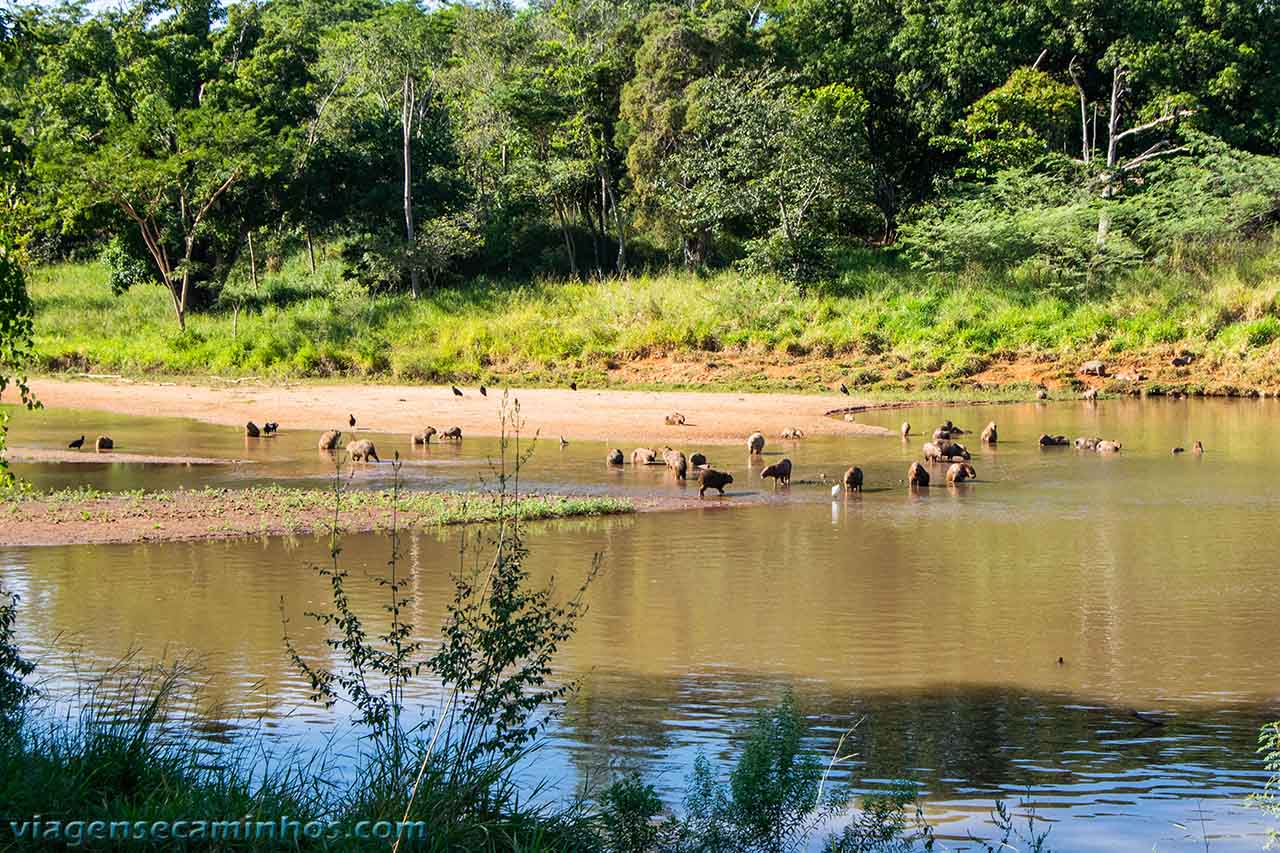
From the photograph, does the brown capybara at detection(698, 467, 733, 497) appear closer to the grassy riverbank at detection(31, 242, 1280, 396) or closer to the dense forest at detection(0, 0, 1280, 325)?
the grassy riverbank at detection(31, 242, 1280, 396)

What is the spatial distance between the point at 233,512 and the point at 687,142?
25.8 m

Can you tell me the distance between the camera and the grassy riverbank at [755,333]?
31.6 metres

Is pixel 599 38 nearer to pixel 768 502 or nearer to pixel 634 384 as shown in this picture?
pixel 634 384

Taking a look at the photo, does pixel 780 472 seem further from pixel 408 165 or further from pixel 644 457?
pixel 408 165

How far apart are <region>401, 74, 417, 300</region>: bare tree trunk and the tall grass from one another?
134 cm

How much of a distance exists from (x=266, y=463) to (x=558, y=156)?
22.6 m

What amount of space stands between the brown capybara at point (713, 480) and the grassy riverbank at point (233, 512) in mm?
1400

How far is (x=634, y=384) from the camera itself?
3147cm

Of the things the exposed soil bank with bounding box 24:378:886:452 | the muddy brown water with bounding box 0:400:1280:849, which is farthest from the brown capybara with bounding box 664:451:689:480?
the exposed soil bank with bounding box 24:378:886:452

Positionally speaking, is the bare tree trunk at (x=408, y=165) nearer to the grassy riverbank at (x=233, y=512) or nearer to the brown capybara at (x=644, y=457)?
the brown capybara at (x=644, y=457)

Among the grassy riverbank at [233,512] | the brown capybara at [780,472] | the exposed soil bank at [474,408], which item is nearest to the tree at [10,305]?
the grassy riverbank at [233,512]

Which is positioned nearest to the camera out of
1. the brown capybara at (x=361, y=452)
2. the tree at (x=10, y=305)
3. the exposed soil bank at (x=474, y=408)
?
the tree at (x=10, y=305)

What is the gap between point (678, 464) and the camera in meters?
18.9

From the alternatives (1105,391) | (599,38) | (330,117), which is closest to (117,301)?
(330,117)
